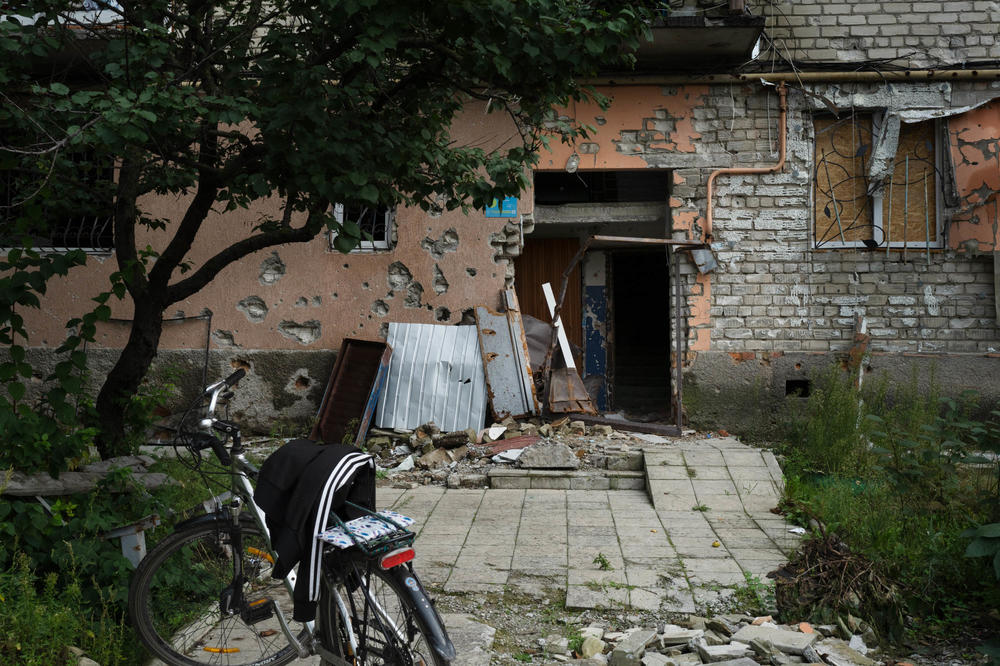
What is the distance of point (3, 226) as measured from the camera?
4.23 metres

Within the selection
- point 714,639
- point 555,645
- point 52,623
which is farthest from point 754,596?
point 52,623

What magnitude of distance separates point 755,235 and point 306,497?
6.73m

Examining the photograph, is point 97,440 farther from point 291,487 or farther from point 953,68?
point 953,68

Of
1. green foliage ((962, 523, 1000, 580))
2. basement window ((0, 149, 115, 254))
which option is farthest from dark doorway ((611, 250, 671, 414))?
green foliage ((962, 523, 1000, 580))

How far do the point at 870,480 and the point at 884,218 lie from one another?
3.60m

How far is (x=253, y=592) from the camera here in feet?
10.2

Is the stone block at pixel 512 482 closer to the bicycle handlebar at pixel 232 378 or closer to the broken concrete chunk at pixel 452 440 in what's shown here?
the broken concrete chunk at pixel 452 440

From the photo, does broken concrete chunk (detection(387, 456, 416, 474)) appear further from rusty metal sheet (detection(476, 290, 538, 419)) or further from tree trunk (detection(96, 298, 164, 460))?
tree trunk (detection(96, 298, 164, 460))

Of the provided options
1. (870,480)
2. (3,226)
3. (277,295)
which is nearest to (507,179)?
(3,226)

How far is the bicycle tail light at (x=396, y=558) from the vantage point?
257 cm

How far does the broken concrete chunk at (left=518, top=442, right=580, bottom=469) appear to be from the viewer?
6.89 metres

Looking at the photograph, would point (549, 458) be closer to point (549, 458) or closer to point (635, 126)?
point (549, 458)

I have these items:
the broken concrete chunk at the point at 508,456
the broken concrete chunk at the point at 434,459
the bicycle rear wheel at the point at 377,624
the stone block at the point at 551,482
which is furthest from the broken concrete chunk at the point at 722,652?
the broken concrete chunk at the point at 434,459

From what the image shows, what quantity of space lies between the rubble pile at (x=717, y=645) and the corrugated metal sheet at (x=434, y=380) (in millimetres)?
4288
